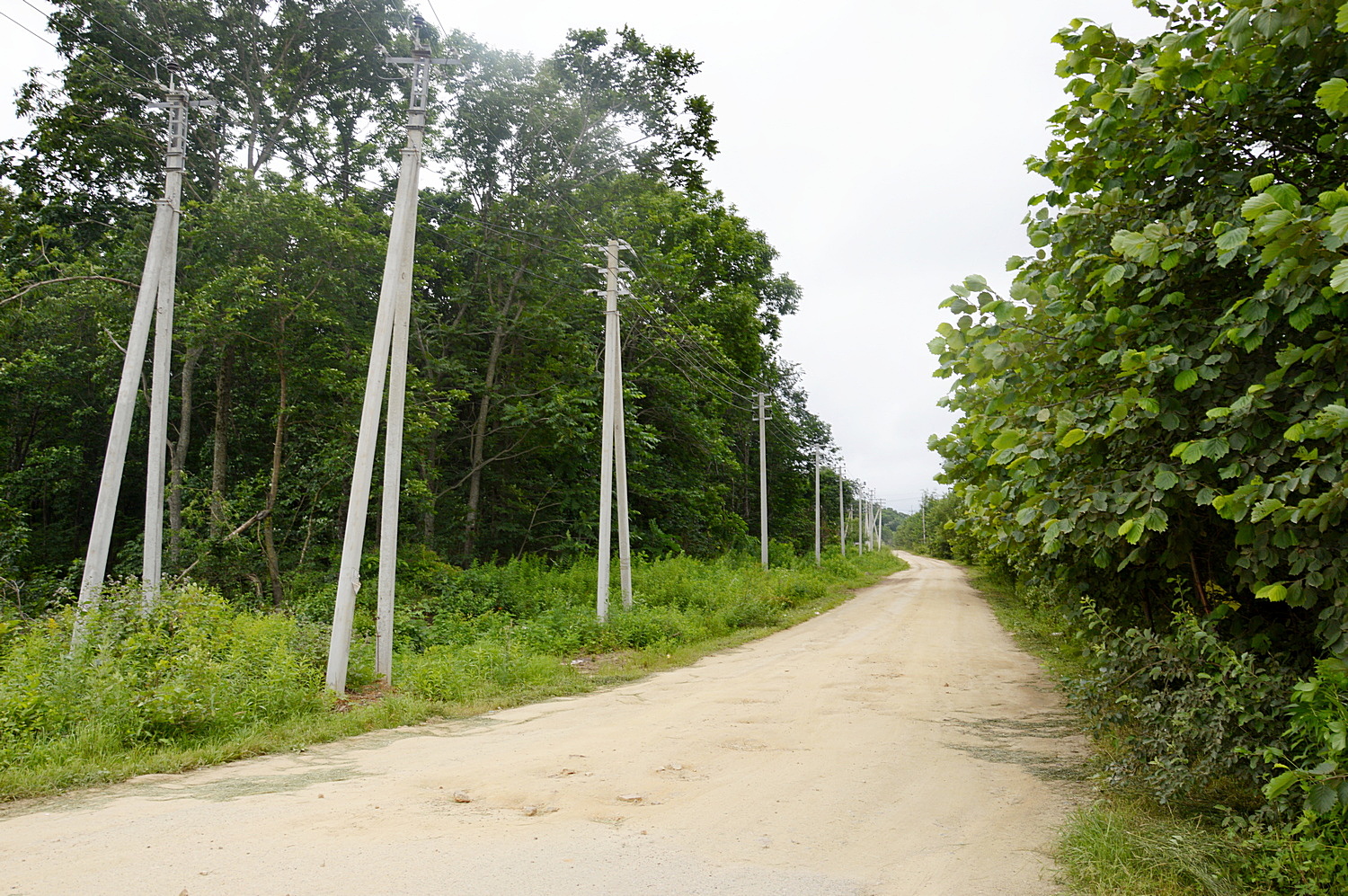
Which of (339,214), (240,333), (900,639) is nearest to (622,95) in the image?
(339,214)

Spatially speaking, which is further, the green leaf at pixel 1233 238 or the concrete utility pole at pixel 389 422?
the concrete utility pole at pixel 389 422

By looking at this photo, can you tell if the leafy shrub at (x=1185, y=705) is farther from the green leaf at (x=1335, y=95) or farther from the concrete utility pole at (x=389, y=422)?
the concrete utility pole at (x=389, y=422)

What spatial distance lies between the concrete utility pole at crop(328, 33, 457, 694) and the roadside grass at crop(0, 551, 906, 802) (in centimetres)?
41

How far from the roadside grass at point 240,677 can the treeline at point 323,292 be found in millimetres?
6214

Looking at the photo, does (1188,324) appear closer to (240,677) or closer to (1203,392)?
(1203,392)

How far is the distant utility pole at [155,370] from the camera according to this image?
426 inches

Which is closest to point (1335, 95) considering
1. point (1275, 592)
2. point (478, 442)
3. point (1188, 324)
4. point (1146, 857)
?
point (1188, 324)

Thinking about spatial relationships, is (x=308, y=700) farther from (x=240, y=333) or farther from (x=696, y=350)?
(x=696, y=350)

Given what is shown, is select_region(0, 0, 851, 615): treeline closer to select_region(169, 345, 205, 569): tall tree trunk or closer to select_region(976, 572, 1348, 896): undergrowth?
select_region(169, 345, 205, 569): tall tree trunk

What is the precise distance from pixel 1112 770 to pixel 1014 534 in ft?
5.21

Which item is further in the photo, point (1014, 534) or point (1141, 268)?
point (1014, 534)

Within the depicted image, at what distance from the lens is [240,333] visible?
17.4 meters

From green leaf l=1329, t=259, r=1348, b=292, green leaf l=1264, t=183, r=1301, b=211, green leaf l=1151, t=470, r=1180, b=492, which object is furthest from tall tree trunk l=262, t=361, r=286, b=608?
green leaf l=1329, t=259, r=1348, b=292

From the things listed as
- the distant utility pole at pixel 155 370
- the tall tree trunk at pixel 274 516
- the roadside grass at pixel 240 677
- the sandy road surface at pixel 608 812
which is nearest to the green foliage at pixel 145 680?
the roadside grass at pixel 240 677
